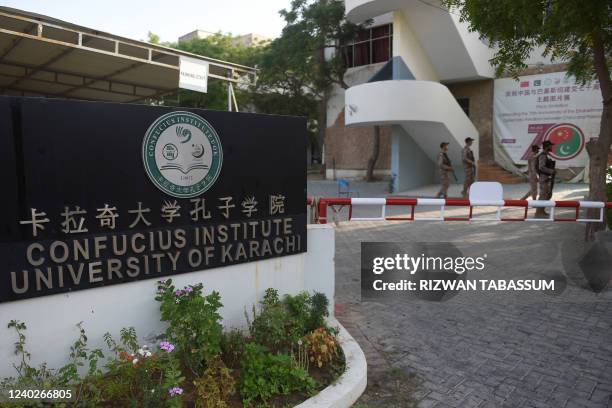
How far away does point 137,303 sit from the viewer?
3432 millimetres

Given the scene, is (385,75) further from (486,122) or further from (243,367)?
(243,367)

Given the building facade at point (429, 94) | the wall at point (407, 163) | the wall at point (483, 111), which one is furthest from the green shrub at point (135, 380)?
the wall at point (483, 111)

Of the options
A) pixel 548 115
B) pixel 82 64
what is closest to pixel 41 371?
pixel 82 64

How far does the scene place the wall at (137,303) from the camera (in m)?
3.01

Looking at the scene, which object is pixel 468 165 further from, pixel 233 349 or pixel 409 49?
pixel 233 349

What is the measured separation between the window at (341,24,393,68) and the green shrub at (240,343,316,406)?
2165cm

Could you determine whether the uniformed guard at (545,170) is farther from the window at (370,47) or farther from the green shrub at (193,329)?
the window at (370,47)

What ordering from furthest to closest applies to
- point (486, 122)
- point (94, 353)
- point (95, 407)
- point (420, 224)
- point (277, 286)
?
point (486, 122)
point (420, 224)
point (277, 286)
point (94, 353)
point (95, 407)

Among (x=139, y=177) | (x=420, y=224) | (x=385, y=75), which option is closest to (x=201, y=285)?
(x=139, y=177)

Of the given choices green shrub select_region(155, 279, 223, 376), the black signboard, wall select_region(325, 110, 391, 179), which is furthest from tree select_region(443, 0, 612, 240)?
wall select_region(325, 110, 391, 179)

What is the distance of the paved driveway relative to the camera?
3.46 meters

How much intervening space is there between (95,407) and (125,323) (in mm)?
692

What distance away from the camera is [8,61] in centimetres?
779

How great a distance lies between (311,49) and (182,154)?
803 inches
